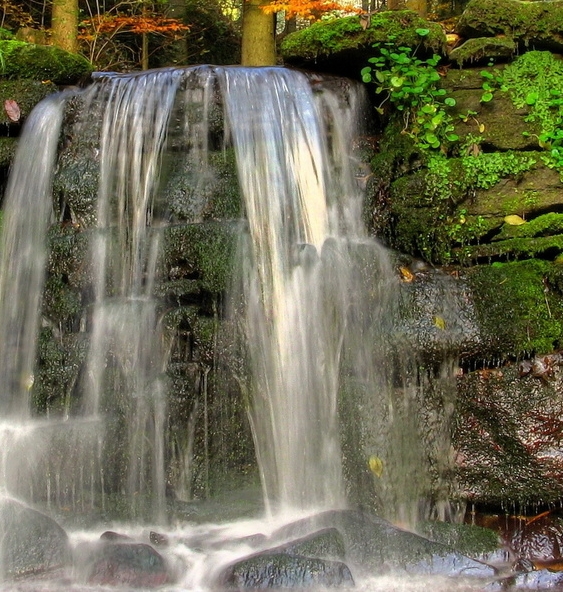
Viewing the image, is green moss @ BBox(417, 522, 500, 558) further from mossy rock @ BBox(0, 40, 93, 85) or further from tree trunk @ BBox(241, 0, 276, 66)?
tree trunk @ BBox(241, 0, 276, 66)

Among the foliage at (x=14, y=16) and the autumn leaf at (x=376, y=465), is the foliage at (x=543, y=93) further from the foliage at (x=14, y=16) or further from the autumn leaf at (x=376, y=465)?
the foliage at (x=14, y=16)

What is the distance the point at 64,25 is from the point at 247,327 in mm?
6616

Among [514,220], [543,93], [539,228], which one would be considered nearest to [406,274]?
[514,220]

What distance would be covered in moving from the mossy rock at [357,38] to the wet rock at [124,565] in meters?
4.40

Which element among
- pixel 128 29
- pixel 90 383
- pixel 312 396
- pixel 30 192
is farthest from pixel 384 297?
pixel 128 29

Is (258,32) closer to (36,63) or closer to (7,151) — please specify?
(36,63)

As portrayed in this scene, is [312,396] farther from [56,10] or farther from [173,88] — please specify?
[56,10]

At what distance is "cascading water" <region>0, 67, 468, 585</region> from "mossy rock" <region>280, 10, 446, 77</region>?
535 mm

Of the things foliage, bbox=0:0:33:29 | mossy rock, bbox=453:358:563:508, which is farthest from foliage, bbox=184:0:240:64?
mossy rock, bbox=453:358:563:508

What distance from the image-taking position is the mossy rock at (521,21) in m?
5.86

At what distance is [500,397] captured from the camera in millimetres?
4875

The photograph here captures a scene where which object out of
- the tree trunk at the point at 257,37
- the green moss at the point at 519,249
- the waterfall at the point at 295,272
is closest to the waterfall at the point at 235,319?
the waterfall at the point at 295,272

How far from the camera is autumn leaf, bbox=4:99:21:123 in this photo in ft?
20.2

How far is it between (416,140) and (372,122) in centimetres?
76
